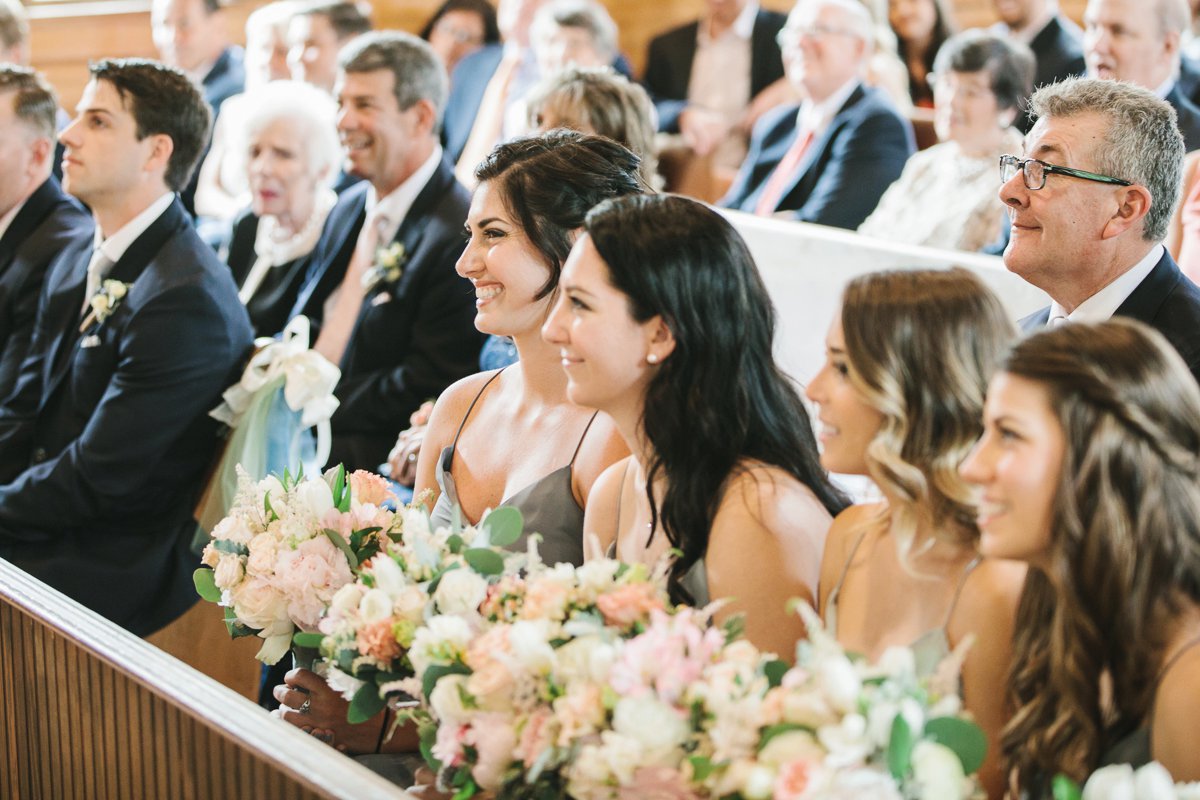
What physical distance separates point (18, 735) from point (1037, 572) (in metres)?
1.62

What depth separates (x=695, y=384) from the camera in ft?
7.08

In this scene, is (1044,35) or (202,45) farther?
(202,45)

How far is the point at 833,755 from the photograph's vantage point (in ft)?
4.61

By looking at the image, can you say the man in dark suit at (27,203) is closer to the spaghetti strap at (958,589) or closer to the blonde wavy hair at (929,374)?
the blonde wavy hair at (929,374)

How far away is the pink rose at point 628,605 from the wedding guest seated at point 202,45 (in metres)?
5.82

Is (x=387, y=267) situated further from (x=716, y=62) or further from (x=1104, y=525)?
(x=716, y=62)

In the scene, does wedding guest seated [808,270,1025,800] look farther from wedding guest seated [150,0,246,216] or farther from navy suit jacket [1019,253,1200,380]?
wedding guest seated [150,0,246,216]

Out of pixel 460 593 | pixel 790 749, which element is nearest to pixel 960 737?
pixel 790 749

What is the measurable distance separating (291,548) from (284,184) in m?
2.81

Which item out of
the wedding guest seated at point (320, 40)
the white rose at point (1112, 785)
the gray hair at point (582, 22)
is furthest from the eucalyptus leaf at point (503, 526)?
the wedding guest seated at point (320, 40)

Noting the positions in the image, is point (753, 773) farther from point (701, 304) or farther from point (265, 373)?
point (265, 373)

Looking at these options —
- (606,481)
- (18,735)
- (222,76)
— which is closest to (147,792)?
(18,735)

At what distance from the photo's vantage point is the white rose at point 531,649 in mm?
1687

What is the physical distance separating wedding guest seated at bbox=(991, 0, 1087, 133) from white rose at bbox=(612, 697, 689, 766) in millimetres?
5001
